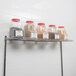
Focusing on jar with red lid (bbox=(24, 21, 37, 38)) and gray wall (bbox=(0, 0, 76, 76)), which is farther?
gray wall (bbox=(0, 0, 76, 76))

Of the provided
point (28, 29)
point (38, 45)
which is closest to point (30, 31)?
point (28, 29)

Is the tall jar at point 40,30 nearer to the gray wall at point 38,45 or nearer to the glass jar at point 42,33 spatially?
the glass jar at point 42,33

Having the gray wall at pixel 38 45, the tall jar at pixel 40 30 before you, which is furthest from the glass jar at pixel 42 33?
the gray wall at pixel 38 45

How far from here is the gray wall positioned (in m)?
1.02

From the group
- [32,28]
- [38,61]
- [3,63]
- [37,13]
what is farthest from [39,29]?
[3,63]

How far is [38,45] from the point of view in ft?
3.87

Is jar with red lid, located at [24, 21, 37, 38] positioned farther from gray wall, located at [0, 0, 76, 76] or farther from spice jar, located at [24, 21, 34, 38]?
gray wall, located at [0, 0, 76, 76]

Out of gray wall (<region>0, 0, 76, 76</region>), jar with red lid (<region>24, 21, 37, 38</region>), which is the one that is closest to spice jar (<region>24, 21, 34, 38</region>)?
jar with red lid (<region>24, 21, 37, 38</region>)

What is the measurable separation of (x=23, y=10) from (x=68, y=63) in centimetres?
89

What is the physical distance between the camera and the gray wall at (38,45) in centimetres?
102

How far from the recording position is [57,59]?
1.29 metres

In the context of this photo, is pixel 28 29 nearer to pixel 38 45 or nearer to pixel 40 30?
pixel 40 30

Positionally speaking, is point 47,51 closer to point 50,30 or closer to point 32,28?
point 50,30

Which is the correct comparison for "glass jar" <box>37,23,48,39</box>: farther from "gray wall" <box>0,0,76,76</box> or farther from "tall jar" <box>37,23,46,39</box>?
"gray wall" <box>0,0,76,76</box>
